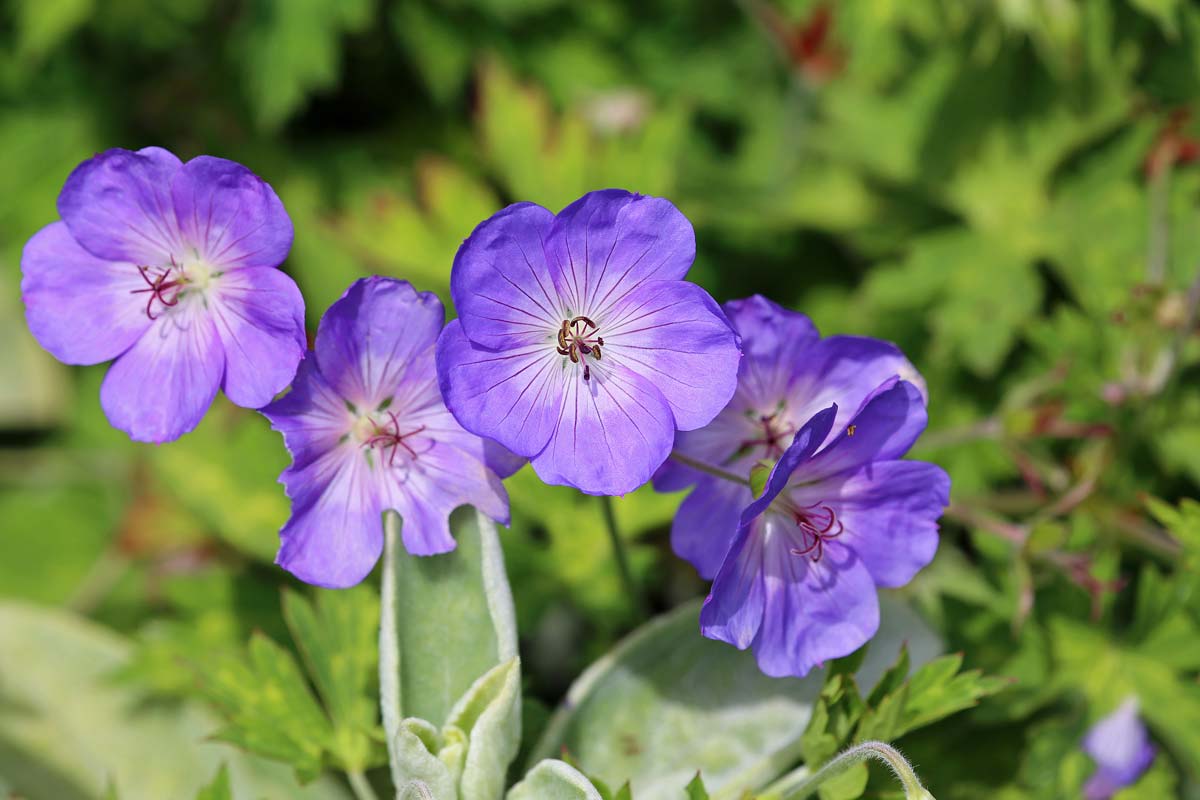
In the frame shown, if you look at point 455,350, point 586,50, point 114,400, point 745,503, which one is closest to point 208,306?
point 114,400

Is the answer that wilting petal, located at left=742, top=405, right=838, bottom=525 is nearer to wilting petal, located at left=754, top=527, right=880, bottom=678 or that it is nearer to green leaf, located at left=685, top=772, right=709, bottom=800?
wilting petal, located at left=754, top=527, right=880, bottom=678

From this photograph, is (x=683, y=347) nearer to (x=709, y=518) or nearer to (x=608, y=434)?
(x=608, y=434)

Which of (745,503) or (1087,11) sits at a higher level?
(1087,11)

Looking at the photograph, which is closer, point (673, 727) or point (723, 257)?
point (673, 727)

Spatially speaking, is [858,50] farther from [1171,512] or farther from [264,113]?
[264,113]

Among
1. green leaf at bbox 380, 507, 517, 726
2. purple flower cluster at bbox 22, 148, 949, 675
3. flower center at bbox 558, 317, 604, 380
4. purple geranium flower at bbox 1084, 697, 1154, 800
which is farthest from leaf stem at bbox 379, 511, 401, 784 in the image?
purple geranium flower at bbox 1084, 697, 1154, 800
